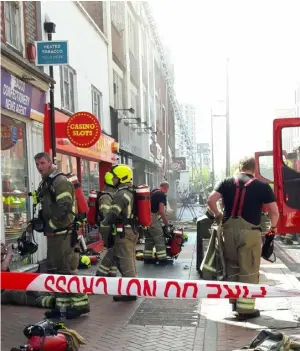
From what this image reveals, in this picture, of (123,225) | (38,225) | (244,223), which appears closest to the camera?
(244,223)

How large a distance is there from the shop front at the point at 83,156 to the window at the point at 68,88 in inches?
25.6

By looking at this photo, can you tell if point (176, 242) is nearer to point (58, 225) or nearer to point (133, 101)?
point (58, 225)

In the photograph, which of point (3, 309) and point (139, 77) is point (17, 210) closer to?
point (3, 309)

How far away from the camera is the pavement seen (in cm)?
482

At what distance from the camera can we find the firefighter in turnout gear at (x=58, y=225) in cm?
565

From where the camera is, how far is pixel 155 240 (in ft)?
31.4

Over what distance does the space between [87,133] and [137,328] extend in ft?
17.2

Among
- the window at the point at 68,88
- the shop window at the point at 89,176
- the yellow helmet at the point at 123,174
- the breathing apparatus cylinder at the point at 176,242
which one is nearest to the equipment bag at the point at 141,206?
the yellow helmet at the point at 123,174

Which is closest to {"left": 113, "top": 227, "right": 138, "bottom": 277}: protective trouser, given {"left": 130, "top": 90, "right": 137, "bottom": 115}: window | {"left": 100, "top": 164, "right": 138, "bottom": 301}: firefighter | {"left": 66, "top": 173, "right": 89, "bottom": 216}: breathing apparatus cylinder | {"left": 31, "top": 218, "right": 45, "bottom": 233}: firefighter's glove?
{"left": 100, "top": 164, "right": 138, "bottom": 301}: firefighter

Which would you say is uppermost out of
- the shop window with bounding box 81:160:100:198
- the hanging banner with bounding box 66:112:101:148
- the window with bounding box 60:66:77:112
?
the window with bounding box 60:66:77:112

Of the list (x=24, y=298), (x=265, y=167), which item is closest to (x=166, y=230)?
(x=24, y=298)

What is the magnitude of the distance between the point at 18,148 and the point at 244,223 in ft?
14.1

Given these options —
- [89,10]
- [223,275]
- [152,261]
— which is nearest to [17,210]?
[152,261]

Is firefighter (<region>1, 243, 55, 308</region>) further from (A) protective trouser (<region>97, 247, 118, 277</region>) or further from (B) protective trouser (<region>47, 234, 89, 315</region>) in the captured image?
(A) protective trouser (<region>97, 247, 118, 277</region>)
